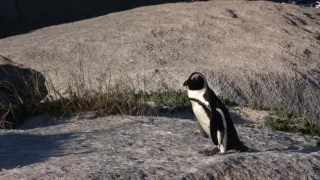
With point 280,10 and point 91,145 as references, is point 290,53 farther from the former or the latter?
point 91,145

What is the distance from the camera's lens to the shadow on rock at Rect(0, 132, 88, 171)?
6.24 metres

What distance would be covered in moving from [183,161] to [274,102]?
447cm

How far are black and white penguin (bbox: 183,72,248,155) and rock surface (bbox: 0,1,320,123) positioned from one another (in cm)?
357

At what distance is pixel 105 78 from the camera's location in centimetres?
1041

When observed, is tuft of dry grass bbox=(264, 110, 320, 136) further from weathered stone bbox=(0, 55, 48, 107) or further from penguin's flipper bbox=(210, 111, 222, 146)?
weathered stone bbox=(0, 55, 48, 107)

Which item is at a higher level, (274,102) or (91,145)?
(91,145)

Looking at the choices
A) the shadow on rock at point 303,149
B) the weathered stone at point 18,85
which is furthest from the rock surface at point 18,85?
the shadow on rock at point 303,149

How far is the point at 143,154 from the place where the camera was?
6.37m

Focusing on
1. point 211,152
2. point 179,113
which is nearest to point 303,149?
point 211,152

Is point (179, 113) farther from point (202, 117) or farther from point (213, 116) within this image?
point (213, 116)

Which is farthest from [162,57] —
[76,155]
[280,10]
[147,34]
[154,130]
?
[76,155]

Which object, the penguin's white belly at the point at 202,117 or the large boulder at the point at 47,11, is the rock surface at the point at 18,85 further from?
the large boulder at the point at 47,11

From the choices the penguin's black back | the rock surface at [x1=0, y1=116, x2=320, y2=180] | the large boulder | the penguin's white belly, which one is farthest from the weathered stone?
the large boulder

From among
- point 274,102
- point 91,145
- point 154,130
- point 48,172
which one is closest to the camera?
point 48,172
